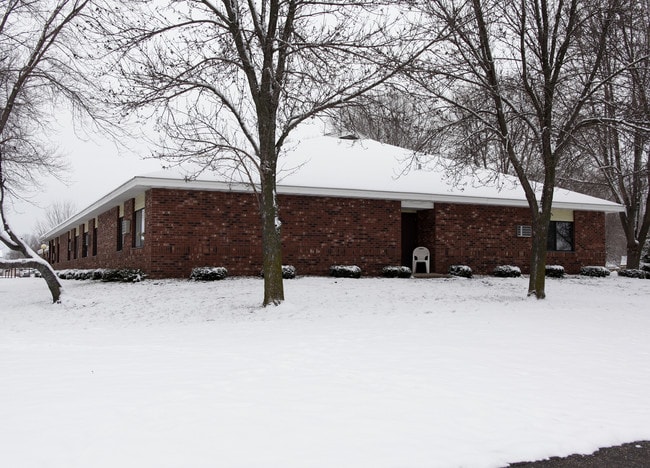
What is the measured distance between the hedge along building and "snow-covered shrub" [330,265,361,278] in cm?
72

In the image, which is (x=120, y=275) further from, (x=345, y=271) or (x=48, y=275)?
(x=345, y=271)

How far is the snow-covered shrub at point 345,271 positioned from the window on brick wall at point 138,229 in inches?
257

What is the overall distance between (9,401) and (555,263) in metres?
21.5

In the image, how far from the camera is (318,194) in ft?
60.4

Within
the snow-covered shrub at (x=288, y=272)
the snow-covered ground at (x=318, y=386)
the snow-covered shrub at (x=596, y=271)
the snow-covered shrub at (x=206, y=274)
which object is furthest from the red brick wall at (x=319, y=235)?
the snow-covered ground at (x=318, y=386)

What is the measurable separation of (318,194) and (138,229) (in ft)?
21.0

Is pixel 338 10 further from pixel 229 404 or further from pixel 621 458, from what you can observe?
pixel 621 458

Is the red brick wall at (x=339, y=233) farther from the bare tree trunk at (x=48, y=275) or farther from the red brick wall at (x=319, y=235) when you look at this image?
the bare tree trunk at (x=48, y=275)

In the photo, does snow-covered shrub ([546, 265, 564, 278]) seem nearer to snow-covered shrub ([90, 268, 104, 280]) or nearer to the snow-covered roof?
the snow-covered roof

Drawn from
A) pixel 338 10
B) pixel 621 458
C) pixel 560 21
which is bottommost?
pixel 621 458

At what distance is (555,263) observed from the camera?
Result: 22438mm

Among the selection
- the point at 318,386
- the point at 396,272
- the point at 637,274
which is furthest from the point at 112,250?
the point at 637,274

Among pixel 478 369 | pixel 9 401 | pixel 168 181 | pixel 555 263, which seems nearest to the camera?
pixel 9 401

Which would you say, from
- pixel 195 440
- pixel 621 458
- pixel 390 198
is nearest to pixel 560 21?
pixel 390 198
